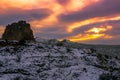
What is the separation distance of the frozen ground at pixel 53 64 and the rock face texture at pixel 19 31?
17.4ft

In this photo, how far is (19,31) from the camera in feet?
165

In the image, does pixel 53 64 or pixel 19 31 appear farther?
pixel 19 31

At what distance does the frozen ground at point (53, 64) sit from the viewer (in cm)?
3372

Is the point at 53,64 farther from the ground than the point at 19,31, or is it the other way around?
the point at 19,31

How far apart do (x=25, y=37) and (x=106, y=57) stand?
1271 cm

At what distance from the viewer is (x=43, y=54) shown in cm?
4141

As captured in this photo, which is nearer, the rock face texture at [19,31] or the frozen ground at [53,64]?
the frozen ground at [53,64]

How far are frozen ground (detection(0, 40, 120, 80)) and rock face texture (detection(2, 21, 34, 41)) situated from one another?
529cm

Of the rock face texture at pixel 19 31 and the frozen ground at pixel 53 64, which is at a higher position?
the rock face texture at pixel 19 31

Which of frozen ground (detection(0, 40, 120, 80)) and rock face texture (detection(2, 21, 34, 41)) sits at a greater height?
rock face texture (detection(2, 21, 34, 41))

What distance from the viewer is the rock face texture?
1969 inches

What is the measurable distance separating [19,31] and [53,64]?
14.0m

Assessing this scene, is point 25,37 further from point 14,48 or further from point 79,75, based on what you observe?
point 79,75

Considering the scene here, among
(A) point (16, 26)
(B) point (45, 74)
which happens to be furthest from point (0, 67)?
(A) point (16, 26)
